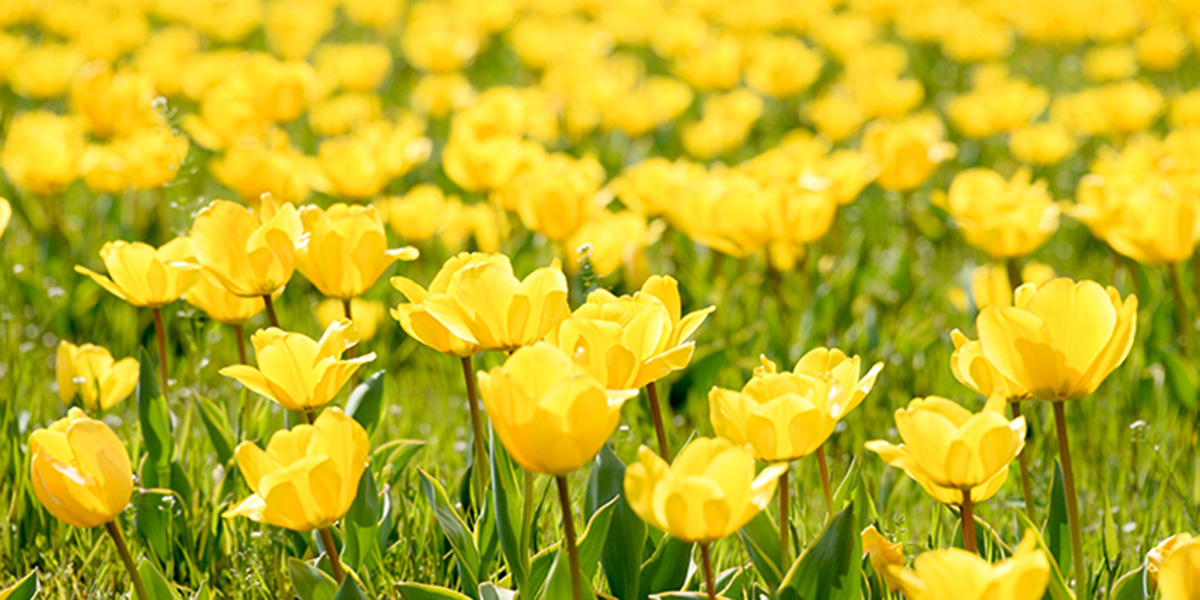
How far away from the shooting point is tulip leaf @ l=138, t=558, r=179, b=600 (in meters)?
1.43

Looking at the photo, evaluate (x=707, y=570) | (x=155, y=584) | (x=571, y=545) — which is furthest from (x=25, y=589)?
(x=707, y=570)

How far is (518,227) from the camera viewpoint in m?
3.57

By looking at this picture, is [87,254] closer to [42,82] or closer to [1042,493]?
[42,82]

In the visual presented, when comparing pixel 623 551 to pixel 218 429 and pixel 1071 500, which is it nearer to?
pixel 1071 500

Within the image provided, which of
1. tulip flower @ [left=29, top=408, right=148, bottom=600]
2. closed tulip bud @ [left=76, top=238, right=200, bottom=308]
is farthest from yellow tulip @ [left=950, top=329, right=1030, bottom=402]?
closed tulip bud @ [left=76, top=238, right=200, bottom=308]

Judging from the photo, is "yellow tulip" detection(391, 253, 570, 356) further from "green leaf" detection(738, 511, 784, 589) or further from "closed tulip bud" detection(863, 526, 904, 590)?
"closed tulip bud" detection(863, 526, 904, 590)

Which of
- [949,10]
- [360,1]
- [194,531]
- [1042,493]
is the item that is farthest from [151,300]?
[949,10]

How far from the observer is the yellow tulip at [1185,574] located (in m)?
1.10

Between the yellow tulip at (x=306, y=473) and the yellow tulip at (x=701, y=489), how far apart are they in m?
0.35

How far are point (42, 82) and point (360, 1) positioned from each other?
7.61 feet

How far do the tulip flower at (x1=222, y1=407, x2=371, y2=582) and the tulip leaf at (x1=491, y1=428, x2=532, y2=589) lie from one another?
0.74ft

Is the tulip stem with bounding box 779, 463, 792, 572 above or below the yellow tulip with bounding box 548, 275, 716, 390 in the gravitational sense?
below

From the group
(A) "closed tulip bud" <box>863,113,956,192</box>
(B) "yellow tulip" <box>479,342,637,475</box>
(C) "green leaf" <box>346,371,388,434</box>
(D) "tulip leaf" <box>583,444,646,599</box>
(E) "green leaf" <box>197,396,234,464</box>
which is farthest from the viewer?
(A) "closed tulip bud" <box>863,113,956,192</box>

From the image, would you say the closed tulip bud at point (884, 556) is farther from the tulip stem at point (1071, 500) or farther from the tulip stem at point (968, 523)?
the tulip stem at point (1071, 500)
